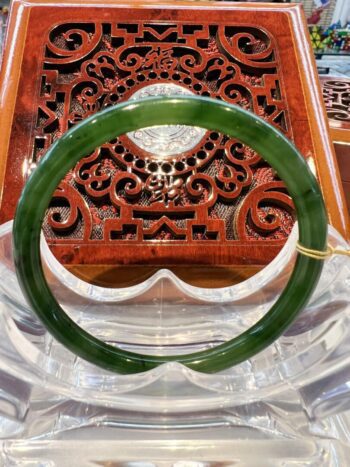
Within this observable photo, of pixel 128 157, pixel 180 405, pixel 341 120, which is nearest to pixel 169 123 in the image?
Result: pixel 180 405

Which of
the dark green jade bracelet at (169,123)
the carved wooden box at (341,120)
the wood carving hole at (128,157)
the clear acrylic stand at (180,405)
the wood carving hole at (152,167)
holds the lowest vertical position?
the clear acrylic stand at (180,405)

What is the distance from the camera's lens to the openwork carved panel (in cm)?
70

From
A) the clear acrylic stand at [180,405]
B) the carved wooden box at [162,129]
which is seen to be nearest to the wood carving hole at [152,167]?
the carved wooden box at [162,129]

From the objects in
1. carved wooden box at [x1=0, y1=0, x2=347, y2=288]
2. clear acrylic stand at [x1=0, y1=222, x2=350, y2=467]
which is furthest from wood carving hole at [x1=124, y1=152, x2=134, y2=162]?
clear acrylic stand at [x1=0, y1=222, x2=350, y2=467]

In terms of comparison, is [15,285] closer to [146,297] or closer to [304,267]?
[146,297]

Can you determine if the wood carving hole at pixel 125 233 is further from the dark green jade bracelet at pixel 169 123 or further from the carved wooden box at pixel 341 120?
the carved wooden box at pixel 341 120

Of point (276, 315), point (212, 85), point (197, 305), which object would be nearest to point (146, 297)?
point (197, 305)

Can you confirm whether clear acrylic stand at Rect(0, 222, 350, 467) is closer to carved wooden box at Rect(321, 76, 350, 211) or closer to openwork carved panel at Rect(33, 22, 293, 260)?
openwork carved panel at Rect(33, 22, 293, 260)

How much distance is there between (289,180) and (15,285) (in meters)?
0.32

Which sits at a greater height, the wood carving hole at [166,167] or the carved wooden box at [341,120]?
the carved wooden box at [341,120]

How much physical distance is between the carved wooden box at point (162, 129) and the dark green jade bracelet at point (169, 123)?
217 mm

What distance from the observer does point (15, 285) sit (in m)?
0.53

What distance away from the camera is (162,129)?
765 millimetres

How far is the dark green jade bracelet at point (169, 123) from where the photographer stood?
399mm
